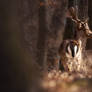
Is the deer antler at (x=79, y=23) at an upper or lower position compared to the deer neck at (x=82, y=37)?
upper

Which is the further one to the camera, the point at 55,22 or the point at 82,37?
the point at 82,37

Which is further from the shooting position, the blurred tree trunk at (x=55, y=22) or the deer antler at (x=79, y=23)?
the deer antler at (x=79, y=23)

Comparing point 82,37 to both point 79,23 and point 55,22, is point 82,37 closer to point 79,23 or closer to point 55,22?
point 79,23

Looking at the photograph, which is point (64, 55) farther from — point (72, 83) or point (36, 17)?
point (72, 83)

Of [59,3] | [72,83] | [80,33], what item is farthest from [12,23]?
[80,33]

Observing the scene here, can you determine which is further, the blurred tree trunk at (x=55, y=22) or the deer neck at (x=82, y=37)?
the deer neck at (x=82, y=37)

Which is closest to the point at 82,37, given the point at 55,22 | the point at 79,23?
the point at 79,23

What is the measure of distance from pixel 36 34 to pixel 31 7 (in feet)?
0.28

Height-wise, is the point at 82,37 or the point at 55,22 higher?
the point at 55,22

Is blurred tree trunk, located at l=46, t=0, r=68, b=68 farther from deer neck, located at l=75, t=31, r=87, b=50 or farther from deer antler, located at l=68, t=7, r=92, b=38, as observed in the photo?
deer neck, located at l=75, t=31, r=87, b=50

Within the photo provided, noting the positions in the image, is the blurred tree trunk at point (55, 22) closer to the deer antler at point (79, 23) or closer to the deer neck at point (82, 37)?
the deer antler at point (79, 23)

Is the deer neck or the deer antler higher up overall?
the deer antler

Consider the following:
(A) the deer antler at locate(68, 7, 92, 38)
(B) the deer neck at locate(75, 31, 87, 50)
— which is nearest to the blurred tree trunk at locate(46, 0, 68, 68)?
(A) the deer antler at locate(68, 7, 92, 38)

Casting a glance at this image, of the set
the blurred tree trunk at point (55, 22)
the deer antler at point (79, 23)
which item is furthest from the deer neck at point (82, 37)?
the blurred tree trunk at point (55, 22)
